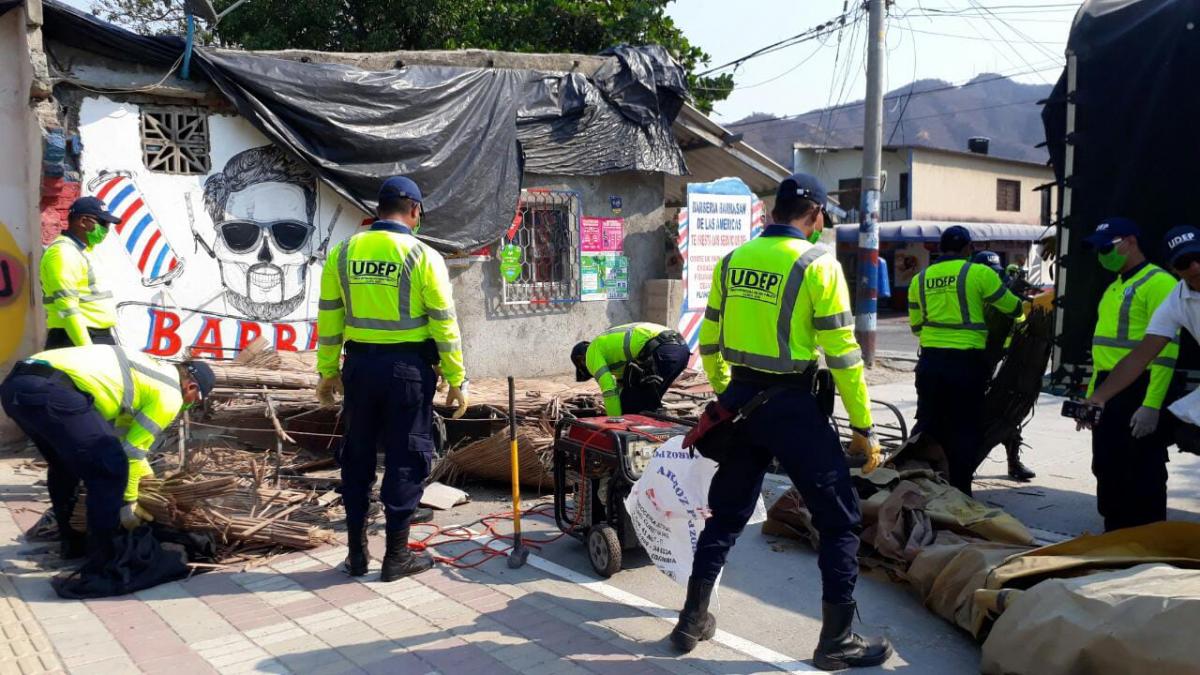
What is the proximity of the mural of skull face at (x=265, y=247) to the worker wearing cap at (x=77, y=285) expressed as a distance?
74.7 inches

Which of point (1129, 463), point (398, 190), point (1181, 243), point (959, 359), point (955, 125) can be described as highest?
point (955, 125)

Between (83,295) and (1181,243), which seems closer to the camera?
(1181,243)

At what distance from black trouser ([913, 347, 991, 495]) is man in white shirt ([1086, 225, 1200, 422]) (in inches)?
45.1

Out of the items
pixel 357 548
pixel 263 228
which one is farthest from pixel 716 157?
pixel 357 548

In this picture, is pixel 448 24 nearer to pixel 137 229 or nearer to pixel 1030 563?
pixel 137 229

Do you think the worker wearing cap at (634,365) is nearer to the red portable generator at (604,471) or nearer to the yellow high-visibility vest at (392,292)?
the red portable generator at (604,471)

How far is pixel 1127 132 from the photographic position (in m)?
5.97

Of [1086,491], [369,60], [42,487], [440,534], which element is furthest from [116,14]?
[1086,491]

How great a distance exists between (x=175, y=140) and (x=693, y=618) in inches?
258

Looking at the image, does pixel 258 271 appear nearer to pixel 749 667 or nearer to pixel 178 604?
pixel 178 604

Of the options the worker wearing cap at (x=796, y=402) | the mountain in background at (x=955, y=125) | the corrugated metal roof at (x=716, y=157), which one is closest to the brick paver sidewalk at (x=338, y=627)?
the worker wearing cap at (x=796, y=402)

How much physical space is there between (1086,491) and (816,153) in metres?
26.3

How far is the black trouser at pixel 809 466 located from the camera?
3.91 m

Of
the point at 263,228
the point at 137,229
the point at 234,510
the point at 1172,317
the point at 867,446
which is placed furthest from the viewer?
the point at 263,228
